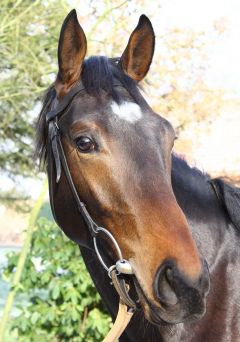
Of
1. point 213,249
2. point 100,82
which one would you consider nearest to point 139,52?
point 100,82

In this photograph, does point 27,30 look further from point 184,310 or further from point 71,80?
point 184,310

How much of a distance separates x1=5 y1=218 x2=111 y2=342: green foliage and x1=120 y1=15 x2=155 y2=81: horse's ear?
262 cm

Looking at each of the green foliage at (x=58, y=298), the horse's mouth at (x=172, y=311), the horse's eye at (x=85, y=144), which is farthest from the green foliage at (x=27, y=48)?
the horse's mouth at (x=172, y=311)

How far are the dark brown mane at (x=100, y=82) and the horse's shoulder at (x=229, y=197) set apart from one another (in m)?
0.58

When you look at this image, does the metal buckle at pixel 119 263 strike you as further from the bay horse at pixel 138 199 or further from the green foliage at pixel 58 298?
the green foliage at pixel 58 298

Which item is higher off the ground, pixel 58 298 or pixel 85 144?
pixel 85 144

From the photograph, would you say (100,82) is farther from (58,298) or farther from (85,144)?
(58,298)

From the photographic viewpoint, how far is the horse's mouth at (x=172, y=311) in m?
1.95

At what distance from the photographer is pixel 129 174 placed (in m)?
2.12

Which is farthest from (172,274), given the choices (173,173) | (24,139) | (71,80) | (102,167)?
(24,139)

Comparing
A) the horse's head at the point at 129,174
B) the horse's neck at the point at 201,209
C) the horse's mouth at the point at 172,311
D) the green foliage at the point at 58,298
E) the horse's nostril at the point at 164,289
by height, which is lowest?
the green foliage at the point at 58,298

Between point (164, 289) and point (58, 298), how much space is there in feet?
10.6

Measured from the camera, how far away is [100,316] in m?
4.86

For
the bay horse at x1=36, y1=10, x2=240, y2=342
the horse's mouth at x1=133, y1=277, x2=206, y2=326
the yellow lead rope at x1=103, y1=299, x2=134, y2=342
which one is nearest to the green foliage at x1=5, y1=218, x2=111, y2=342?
the bay horse at x1=36, y1=10, x2=240, y2=342
